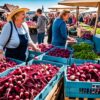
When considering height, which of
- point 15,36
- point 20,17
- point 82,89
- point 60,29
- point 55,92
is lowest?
point 55,92

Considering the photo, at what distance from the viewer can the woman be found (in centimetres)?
489

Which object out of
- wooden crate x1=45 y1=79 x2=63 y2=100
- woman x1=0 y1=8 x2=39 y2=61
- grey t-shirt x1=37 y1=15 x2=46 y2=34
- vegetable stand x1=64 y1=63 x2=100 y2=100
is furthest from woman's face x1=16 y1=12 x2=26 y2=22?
grey t-shirt x1=37 y1=15 x2=46 y2=34

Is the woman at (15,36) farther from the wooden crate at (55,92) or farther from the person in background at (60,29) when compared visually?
the person in background at (60,29)

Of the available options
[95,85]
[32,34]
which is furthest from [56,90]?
[32,34]

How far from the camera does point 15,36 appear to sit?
4973mm

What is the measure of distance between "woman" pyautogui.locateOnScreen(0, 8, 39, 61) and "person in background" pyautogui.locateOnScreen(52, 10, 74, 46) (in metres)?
1.93

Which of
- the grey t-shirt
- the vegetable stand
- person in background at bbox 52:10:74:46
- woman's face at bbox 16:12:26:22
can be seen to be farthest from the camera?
the grey t-shirt

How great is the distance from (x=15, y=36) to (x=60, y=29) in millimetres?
2366

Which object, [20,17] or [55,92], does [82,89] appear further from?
[20,17]

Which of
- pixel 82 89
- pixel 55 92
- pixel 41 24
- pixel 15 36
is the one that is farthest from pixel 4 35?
pixel 41 24

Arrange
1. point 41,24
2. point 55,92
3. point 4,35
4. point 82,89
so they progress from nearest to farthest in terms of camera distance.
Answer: point 82,89 < point 55,92 < point 4,35 < point 41,24

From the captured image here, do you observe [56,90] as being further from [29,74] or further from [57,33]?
[57,33]

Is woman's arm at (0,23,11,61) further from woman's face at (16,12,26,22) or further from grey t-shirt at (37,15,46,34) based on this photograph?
grey t-shirt at (37,15,46,34)

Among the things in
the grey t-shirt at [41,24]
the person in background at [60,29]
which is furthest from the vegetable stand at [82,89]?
the grey t-shirt at [41,24]
